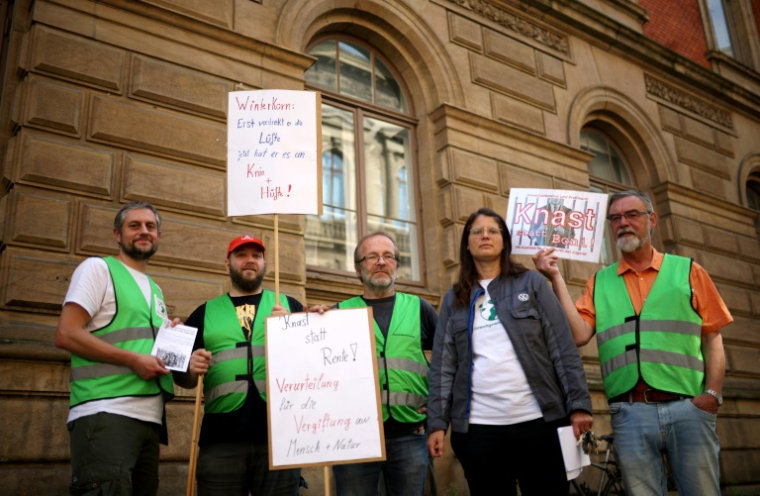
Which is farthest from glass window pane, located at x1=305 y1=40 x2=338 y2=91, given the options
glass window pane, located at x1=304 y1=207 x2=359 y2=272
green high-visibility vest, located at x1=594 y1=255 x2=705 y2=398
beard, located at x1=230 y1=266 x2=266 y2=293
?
green high-visibility vest, located at x1=594 y1=255 x2=705 y2=398

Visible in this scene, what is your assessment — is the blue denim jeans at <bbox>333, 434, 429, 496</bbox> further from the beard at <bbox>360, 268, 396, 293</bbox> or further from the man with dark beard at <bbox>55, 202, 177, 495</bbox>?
the man with dark beard at <bbox>55, 202, 177, 495</bbox>

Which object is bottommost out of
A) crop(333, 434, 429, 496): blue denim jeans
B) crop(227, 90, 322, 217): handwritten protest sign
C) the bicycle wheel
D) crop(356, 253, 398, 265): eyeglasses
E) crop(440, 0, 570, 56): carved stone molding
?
the bicycle wheel

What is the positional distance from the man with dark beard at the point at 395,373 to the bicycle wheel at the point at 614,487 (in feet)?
15.0

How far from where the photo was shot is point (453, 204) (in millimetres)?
8148

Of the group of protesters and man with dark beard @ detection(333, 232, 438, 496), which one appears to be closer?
the group of protesters

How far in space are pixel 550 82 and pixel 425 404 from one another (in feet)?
23.4

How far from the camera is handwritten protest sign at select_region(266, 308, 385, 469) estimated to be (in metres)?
3.52

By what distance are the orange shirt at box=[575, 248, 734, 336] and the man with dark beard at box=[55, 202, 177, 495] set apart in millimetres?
2508

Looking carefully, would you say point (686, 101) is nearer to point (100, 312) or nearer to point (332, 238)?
point (332, 238)

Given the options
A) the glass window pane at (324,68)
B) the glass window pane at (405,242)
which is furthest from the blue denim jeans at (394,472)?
the glass window pane at (324,68)

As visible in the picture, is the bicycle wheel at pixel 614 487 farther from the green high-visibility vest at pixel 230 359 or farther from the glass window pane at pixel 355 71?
the glass window pane at pixel 355 71

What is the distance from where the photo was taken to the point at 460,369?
11.9 feet

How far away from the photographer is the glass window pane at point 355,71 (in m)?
8.58

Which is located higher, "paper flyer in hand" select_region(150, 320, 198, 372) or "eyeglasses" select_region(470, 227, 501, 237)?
"eyeglasses" select_region(470, 227, 501, 237)
